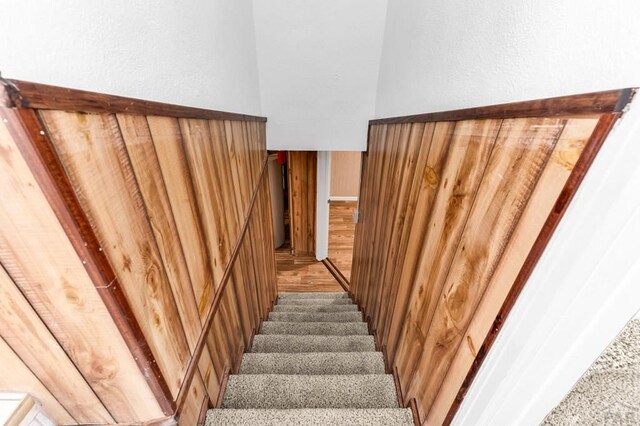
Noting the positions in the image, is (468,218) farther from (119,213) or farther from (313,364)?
(313,364)

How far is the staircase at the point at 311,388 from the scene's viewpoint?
124 cm

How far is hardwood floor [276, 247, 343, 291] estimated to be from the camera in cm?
453

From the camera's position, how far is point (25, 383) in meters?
0.72

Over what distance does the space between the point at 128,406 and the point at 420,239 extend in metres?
1.19

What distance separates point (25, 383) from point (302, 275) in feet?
Result: 13.6

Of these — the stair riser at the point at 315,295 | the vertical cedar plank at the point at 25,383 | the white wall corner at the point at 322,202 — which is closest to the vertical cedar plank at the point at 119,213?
the vertical cedar plank at the point at 25,383

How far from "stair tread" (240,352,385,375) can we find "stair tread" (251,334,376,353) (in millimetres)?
266

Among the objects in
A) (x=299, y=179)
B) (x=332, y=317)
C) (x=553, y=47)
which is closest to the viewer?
(x=553, y=47)

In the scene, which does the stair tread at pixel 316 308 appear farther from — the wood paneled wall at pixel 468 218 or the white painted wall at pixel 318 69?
the white painted wall at pixel 318 69

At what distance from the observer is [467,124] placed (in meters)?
0.89

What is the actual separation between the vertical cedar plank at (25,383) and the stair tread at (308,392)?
798mm

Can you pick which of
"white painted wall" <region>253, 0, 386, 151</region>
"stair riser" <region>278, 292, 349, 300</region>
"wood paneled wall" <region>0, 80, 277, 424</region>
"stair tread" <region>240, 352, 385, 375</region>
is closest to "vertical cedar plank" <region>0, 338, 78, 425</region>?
"wood paneled wall" <region>0, 80, 277, 424</region>

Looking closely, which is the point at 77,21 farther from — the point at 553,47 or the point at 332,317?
the point at 332,317

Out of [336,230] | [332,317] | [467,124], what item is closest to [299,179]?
[336,230]
